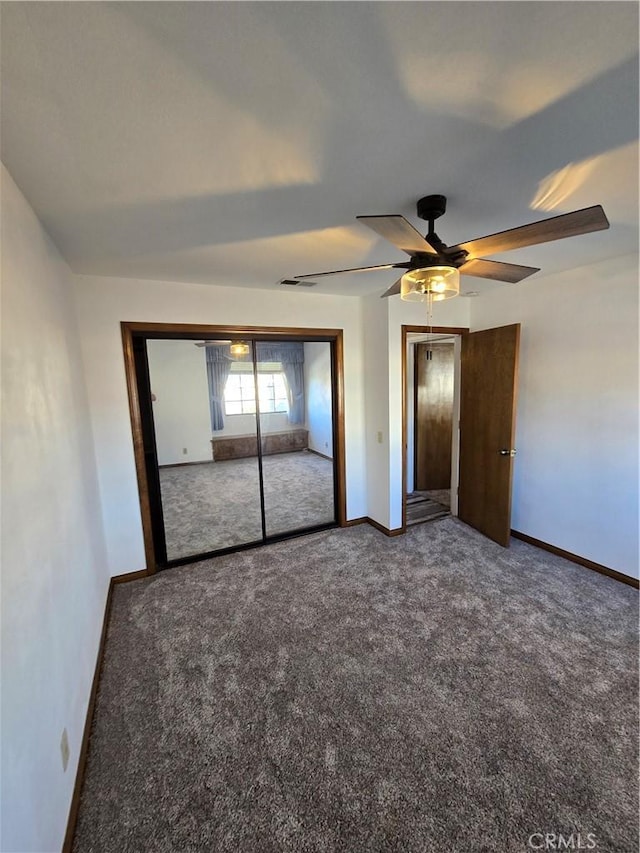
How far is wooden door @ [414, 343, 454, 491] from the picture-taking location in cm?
493

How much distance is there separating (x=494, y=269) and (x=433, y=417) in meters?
3.30

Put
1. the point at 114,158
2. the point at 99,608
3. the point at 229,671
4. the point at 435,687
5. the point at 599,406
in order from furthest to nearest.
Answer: the point at 599,406 < the point at 99,608 < the point at 229,671 < the point at 435,687 < the point at 114,158

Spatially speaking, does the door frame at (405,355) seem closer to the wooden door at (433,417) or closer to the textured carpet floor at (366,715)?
the textured carpet floor at (366,715)

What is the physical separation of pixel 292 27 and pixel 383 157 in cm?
60

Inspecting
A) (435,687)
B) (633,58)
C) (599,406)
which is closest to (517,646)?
(435,687)

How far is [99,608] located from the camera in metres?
2.32

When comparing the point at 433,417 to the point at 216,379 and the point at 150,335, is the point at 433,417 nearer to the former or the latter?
the point at 216,379

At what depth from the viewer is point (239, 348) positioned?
11.4ft

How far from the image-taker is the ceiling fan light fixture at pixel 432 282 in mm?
1700

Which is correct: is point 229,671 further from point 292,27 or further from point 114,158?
point 292,27

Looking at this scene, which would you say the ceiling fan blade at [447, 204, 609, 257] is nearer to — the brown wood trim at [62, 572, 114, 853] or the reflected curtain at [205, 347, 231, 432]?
the reflected curtain at [205, 347, 231, 432]

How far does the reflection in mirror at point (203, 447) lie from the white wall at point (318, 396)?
69cm

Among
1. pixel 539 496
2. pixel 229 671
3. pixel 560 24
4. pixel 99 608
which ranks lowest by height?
pixel 229 671

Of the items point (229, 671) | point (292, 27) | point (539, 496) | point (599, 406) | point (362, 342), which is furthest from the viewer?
point (362, 342)
